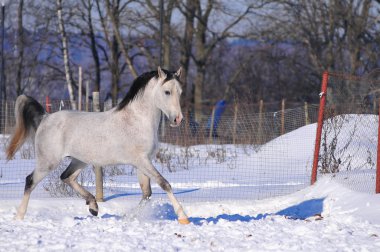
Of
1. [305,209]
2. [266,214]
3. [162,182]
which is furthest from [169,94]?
[305,209]

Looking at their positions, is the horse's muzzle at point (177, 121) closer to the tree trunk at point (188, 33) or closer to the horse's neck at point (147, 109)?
the horse's neck at point (147, 109)

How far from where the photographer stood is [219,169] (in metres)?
13.7

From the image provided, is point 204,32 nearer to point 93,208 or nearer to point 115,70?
point 115,70

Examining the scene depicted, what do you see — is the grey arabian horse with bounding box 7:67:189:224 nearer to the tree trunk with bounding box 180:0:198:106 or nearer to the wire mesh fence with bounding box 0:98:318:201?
the wire mesh fence with bounding box 0:98:318:201

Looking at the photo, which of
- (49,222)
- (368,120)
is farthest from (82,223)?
(368,120)

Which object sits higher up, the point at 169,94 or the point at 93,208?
the point at 169,94

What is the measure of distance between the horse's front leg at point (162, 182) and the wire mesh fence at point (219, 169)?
2484 millimetres

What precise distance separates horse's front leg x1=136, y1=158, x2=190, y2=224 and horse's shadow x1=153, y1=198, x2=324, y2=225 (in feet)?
3.13

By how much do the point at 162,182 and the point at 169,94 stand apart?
97 centimetres

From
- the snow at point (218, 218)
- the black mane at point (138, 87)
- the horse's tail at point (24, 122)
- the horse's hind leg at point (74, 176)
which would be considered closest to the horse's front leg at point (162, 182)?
the snow at point (218, 218)

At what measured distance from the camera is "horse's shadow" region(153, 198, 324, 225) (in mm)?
8391

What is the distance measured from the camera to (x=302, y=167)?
1330 centimetres

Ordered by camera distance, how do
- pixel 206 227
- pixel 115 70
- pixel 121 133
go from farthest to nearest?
pixel 115 70 < pixel 121 133 < pixel 206 227

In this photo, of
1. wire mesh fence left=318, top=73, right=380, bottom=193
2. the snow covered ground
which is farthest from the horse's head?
wire mesh fence left=318, top=73, right=380, bottom=193
